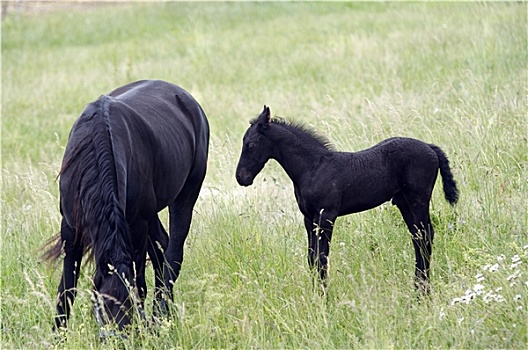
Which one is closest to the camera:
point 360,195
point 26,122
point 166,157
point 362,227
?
point 360,195

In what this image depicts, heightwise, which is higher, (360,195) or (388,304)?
(360,195)

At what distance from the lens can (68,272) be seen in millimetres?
4125

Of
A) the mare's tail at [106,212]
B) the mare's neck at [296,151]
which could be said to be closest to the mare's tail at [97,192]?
the mare's tail at [106,212]

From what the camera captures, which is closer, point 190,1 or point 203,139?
point 203,139

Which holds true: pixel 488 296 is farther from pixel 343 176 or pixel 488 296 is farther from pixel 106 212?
pixel 106 212

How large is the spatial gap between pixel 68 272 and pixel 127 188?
27.7 inches

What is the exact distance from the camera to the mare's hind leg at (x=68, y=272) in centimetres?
403

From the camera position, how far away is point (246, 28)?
18.8m

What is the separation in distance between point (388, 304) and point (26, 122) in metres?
9.87

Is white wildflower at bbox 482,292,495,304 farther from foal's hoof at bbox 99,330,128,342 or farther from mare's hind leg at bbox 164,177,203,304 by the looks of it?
mare's hind leg at bbox 164,177,203,304

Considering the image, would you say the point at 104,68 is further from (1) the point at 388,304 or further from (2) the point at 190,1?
(1) the point at 388,304

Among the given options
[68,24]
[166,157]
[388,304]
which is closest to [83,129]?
[166,157]

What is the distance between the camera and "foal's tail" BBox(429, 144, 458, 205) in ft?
14.2

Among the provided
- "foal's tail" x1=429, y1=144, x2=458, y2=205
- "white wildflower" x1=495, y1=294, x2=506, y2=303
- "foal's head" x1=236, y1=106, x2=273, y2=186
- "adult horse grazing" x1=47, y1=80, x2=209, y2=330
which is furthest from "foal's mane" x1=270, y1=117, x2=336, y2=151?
"white wildflower" x1=495, y1=294, x2=506, y2=303
